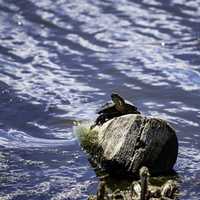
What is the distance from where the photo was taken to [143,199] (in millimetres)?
5797

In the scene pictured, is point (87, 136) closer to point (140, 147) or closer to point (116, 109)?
point (116, 109)

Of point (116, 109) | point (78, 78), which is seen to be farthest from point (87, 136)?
point (78, 78)

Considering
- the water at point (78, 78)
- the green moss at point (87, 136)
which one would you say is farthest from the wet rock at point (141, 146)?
the green moss at point (87, 136)

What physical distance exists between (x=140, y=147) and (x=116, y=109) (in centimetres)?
85

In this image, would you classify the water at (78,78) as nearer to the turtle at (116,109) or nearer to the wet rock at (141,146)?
the wet rock at (141,146)

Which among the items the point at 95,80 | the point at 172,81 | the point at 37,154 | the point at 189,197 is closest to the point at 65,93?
the point at 95,80

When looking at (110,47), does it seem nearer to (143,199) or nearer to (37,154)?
(37,154)

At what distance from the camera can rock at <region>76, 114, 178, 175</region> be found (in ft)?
22.7

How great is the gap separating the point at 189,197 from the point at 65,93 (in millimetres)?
4025

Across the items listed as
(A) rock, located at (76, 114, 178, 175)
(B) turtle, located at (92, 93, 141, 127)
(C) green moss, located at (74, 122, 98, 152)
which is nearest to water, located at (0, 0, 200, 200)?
(C) green moss, located at (74, 122, 98, 152)

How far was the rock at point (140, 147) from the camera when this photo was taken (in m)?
6.93

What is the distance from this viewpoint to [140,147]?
696cm

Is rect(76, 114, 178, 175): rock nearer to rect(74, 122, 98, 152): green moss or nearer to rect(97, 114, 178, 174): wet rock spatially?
rect(97, 114, 178, 174): wet rock

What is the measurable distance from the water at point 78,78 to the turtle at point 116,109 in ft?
1.61
